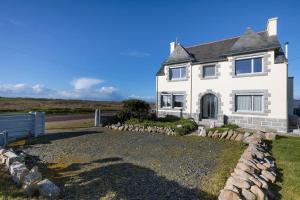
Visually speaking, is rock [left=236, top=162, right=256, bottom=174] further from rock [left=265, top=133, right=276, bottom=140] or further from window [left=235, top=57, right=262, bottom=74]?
window [left=235, top=57, right=262, bottom=74]

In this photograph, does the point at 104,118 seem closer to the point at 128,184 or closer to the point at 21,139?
the point at 21,139

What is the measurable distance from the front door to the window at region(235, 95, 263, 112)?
6.37 feet

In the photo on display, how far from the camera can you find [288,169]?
21.4 ft

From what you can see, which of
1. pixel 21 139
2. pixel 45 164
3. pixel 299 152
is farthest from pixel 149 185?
pixel 21 139

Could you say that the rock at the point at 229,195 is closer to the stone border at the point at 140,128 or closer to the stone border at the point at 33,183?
the stone border at the point at 33,183

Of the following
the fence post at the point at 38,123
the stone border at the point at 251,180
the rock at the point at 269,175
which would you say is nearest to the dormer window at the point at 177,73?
the fence post at the point at 38,123

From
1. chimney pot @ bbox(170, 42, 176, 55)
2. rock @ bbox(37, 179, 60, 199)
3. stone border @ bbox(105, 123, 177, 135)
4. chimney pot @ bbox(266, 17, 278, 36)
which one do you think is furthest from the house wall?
rock @ bbox(37, 179, 60, 199)

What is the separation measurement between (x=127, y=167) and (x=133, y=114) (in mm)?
10935

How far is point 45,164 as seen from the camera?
7.13 metres

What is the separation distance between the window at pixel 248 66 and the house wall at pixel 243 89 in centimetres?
44

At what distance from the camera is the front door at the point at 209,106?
1822cm

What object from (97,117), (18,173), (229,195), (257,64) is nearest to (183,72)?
(257,64)

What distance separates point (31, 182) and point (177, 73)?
58.3ft

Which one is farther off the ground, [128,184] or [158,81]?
[158,81]
